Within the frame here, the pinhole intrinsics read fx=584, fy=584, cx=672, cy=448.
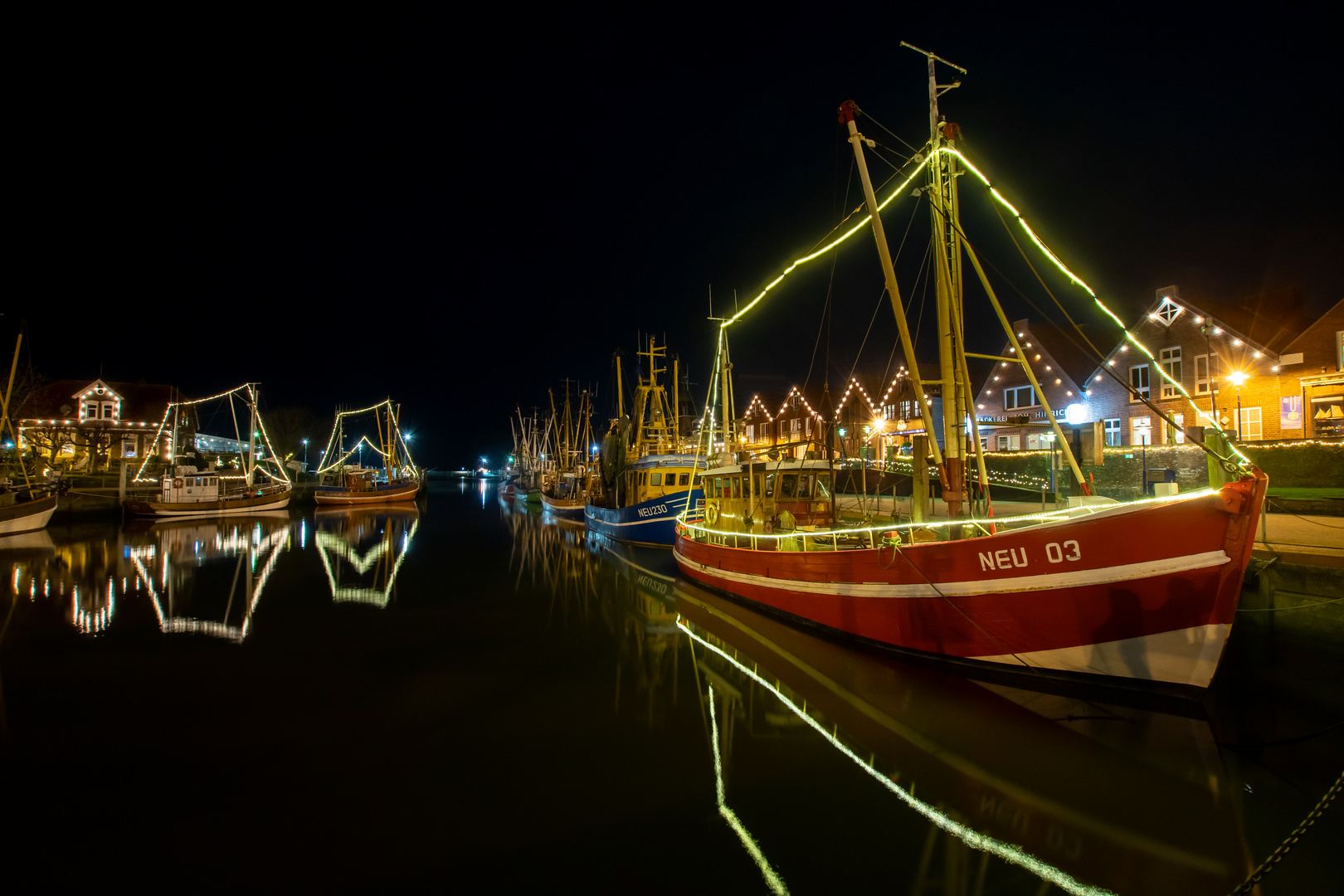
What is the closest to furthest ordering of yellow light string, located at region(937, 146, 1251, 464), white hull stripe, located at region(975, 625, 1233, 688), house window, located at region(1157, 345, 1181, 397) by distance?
white hull stripe, located at region(975, 625, 1233, 688) < yellow light string, located at region(937, 146, 1251, 464) < house window, located at region(1157, 345, 1181, 397)

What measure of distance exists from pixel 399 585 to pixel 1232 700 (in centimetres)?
2000

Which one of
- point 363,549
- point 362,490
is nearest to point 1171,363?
point 363,549

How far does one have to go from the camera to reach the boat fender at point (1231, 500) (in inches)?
275

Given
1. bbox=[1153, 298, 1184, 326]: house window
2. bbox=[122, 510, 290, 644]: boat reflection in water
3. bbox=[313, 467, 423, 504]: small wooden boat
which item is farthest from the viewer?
bbox=[313, 467, 423, 504]: small wooden boat

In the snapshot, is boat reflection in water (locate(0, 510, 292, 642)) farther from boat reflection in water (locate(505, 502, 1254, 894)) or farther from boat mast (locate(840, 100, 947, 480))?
boat mast (locate(840, 100, 947, 480))

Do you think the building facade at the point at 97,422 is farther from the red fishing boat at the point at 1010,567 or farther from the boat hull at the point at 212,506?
the red fishing boat at the point at 1010,567

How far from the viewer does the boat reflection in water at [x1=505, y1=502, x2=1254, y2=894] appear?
208 inches

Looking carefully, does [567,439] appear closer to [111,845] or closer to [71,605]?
[71,605]

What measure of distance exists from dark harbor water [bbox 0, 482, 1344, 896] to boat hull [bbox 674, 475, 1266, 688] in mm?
675

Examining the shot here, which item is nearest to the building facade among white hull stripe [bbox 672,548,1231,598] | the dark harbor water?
the dark harbor water

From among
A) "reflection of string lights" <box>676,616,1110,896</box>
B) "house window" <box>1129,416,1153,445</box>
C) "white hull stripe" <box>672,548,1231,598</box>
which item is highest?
"house window" <box>1129,416,1153,445</box>

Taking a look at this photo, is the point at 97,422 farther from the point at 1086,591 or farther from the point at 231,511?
the point at 1086,591

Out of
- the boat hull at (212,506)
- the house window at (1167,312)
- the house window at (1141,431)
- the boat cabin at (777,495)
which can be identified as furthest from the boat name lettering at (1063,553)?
the boat hull at (212,506)

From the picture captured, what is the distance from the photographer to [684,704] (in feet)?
30.4
